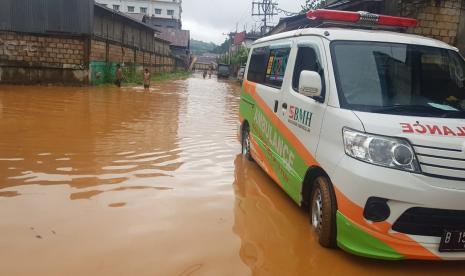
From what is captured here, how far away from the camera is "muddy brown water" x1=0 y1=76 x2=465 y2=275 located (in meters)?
3.49

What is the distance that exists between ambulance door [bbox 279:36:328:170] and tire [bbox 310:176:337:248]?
349 millimetres

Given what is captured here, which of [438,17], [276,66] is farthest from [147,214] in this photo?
[438,17]

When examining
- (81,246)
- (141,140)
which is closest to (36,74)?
(141,140)

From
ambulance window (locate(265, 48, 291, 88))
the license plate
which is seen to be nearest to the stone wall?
ambulance window (locate(265, 48, 291, 88))

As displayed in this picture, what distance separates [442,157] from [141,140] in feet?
20.6

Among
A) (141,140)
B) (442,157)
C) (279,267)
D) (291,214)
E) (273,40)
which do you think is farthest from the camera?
(141,140)

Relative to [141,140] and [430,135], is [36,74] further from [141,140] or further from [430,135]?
[430,135]

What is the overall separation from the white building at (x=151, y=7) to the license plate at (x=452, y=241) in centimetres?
7946

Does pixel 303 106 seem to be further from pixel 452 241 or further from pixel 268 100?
pixel 452 241

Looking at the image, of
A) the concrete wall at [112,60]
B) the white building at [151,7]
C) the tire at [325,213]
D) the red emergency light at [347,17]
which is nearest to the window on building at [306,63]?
the red emergency light at [347,17]

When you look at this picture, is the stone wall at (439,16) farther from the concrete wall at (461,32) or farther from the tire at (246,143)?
the tire at (246,143)

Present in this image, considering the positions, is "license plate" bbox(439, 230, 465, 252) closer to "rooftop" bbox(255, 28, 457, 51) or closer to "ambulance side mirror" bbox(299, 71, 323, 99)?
"ambulance side mirror" bbox(299, 71, 323, 99)

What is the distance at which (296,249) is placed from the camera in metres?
3.90

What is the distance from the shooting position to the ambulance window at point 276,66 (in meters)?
5.42
